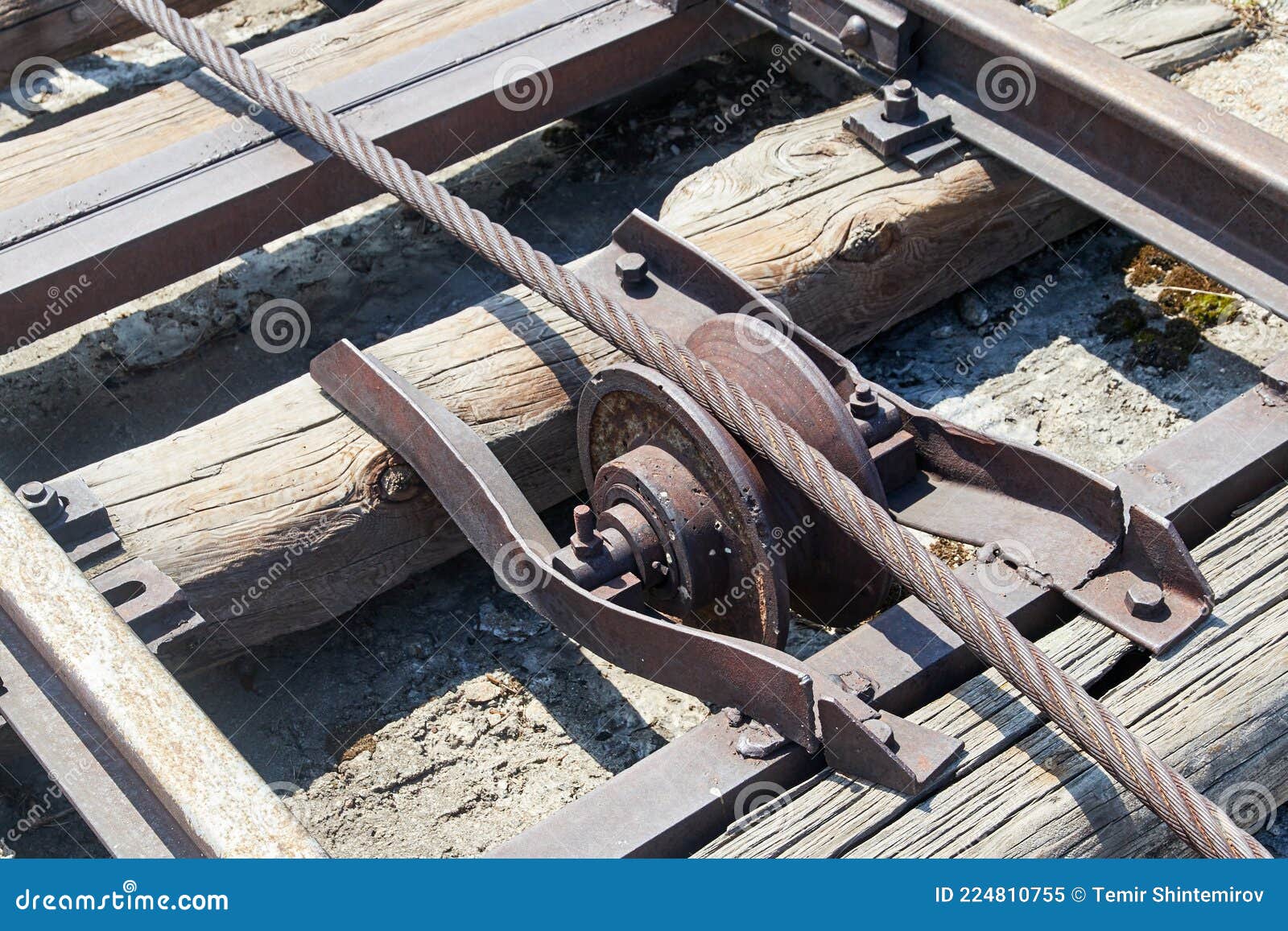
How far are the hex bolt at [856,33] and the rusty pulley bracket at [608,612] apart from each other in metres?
1.91

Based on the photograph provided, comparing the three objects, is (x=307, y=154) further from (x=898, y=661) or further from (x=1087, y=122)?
(x=898, y=661)

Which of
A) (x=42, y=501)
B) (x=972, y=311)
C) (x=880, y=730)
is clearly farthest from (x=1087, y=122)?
(x=42, y=501)

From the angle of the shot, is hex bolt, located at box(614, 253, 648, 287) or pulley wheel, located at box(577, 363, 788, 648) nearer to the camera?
pulley wheel, located at box(577, 363, 788, 648)

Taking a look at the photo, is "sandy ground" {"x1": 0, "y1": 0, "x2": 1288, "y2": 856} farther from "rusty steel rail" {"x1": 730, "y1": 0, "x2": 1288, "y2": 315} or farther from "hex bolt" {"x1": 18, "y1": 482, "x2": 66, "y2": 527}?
"hex bolt" {"x1": 18, "y1": 482, "x2": 66, "y2": 527}

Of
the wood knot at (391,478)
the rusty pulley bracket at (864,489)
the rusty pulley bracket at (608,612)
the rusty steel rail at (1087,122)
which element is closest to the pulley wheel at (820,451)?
the rusty pulley bracket at (864,489)

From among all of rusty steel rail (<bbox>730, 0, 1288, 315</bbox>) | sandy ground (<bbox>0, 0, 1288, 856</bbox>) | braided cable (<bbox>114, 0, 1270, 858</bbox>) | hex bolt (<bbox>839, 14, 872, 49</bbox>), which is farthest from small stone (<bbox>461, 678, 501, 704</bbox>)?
hex bolt (<bbox>839, 14, 872, 49</bbox>)

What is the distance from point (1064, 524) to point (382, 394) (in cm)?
163

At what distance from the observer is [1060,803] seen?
285 centimetres

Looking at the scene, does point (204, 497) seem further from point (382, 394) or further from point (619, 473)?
point (619, 473)

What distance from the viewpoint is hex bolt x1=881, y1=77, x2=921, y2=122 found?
4594 mm

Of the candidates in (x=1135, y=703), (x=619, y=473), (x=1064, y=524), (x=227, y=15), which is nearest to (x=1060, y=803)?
(x=1135, y=703)

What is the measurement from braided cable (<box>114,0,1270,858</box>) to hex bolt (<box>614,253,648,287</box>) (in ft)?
0.95

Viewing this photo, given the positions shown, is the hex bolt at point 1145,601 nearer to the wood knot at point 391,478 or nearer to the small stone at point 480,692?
the small stone at point 480,692

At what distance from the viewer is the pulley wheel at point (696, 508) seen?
3.19 m
